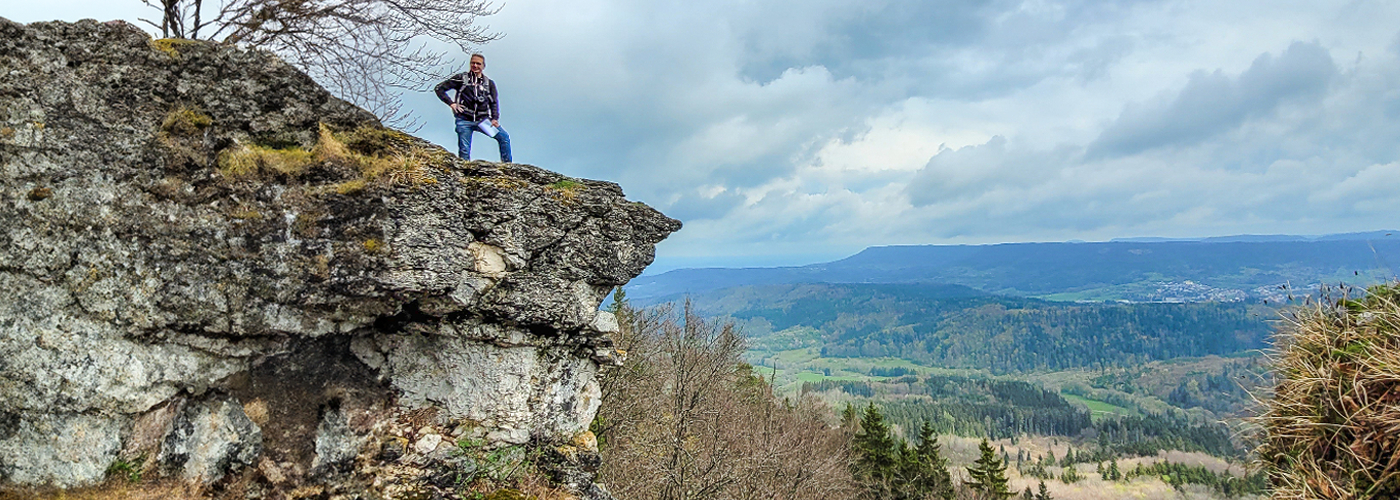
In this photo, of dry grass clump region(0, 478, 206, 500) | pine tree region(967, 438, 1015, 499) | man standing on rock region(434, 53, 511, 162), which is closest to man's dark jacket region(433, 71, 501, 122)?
man standing on rock region(434, 53, 511, 162)

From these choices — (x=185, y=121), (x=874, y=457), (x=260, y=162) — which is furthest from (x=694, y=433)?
(x=185, y=121)

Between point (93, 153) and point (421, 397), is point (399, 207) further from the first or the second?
point (93, 153)

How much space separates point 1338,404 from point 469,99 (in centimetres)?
954

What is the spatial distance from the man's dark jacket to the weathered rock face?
1.51 meters

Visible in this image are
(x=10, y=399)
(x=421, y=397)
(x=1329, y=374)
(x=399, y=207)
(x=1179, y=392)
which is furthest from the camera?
(x=1179, y=392)

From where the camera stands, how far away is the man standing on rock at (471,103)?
8.36 m

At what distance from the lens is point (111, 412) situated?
584 centimetres

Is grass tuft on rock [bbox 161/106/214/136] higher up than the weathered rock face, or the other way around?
grass tuft on rock [bbox 161/106/214/136]

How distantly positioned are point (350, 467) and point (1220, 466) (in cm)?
14423

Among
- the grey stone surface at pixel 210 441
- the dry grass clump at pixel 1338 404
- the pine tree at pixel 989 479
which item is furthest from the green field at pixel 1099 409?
the grey stone surface at pixel 210 441

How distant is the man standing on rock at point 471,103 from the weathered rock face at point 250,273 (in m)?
1.38

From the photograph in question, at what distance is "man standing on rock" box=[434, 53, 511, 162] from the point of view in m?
8.36

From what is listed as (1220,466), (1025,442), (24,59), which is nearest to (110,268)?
(24,59)

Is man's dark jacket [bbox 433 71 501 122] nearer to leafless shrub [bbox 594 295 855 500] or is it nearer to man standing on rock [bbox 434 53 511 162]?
man standing on rock [bbox 434 53 511 162]
